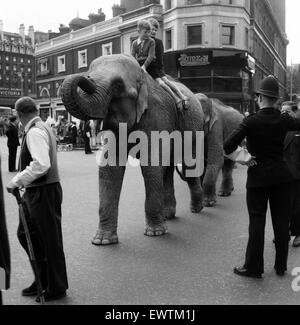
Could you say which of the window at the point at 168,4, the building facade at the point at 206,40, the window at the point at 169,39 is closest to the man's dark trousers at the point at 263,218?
the building facade at the point at 206,40

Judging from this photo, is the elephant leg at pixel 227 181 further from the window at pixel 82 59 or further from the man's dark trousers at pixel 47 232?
the window at pixel 82 59

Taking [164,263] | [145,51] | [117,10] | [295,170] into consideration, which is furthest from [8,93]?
[164,263]

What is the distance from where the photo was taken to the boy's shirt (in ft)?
21.5

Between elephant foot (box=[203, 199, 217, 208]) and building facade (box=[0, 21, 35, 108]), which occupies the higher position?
building facade (box=[0, 21, 35, 108])

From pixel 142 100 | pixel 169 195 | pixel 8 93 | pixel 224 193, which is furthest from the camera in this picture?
pixel 8 93

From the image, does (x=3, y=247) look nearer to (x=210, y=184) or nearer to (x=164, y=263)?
(x=164, y=263)

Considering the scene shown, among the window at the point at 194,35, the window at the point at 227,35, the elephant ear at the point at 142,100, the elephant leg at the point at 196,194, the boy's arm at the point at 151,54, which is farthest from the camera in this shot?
the window at the point at 227,35

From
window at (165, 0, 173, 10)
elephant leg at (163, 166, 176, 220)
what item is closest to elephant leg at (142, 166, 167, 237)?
elephant leg at (163, 166, 176, 220)

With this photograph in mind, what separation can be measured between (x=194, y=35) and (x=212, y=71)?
3277 mm

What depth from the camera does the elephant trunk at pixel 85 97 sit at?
5051 millimetres

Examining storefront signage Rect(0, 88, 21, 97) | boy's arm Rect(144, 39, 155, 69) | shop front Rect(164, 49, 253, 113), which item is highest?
storefront signage Rect(0, 88, 21, 97)

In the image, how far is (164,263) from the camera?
528 centimetres

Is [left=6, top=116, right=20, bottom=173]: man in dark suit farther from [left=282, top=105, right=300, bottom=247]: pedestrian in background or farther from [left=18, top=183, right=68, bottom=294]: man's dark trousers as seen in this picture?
[left=18, top=183, right=68, bottom=294]: man's dark trousers

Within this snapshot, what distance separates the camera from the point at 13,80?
11375 centimetres
